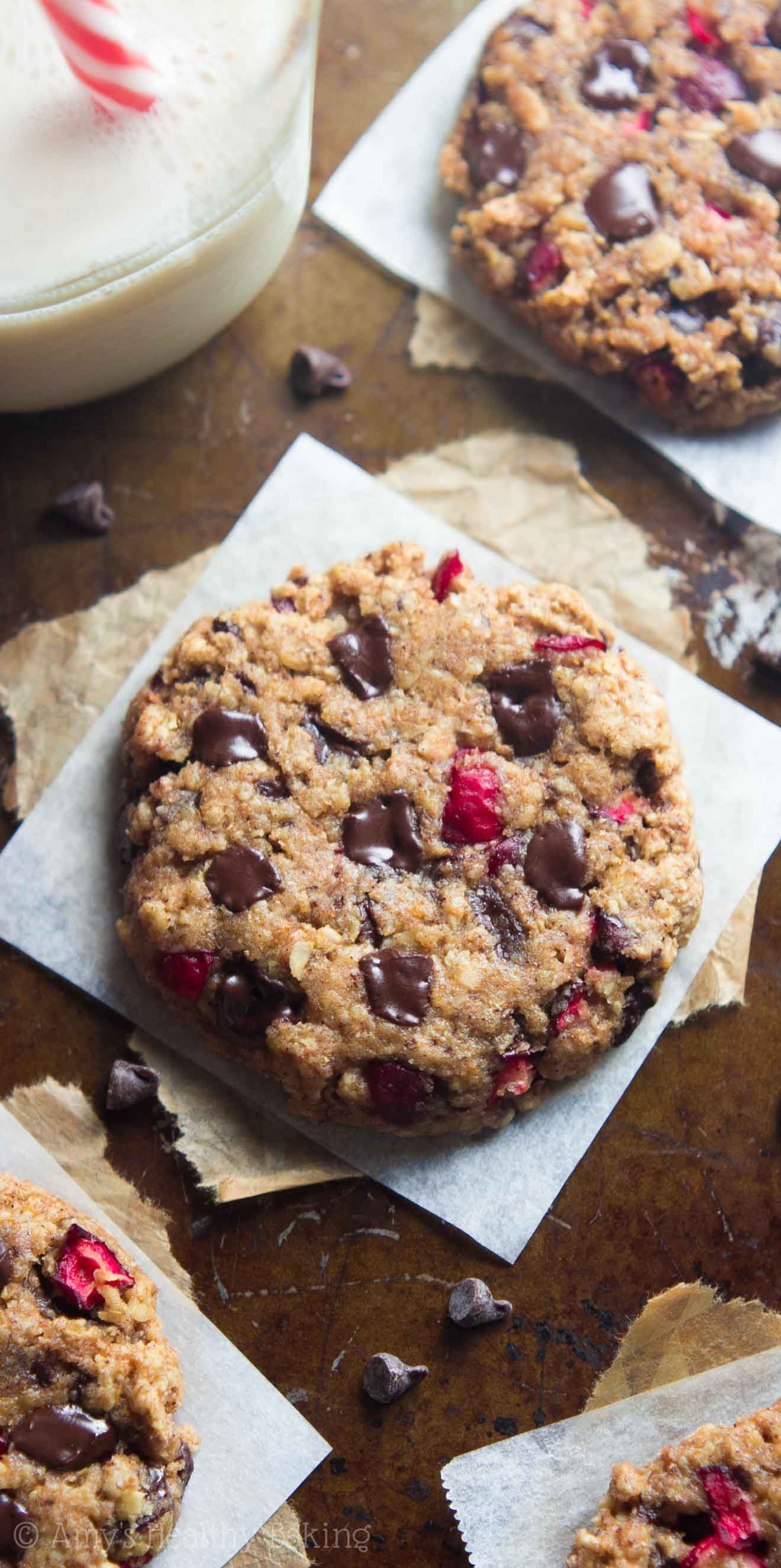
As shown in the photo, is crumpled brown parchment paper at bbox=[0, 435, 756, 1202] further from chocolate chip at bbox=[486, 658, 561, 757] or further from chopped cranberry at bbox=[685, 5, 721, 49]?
chopped cranberry at bbox=[685, 5, 721, 49]

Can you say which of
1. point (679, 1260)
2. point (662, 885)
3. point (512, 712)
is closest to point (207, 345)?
point (512, 712)

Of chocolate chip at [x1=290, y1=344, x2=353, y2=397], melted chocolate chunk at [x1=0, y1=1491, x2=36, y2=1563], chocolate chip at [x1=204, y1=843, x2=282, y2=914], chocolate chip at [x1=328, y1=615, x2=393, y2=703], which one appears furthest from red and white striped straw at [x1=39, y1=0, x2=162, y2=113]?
melted chocolate chunk at [x1=0, y1=1491, x2=36, y2=1563]

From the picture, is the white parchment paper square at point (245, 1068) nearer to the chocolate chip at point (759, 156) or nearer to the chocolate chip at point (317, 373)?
the chocolate chip at point (317, 373)

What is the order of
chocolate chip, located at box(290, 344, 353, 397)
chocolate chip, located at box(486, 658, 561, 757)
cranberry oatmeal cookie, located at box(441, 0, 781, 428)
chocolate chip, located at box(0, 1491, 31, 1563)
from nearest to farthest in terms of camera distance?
chocolate chip, located at box(0, 1491, 31, 1563)
chocolate chip, located at box(486, 658, 561, 757)
cranberry oatmeal cookie, located at box(441, 0, 781, 428)
chocolate chip, located at box(290, 344, 353, 397)

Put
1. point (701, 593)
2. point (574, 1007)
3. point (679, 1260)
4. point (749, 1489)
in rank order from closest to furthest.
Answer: point (749, 1489), point (574, 1007), point (679, 1260), point (701, 593)

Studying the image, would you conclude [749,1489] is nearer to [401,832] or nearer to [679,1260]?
[679,1260]

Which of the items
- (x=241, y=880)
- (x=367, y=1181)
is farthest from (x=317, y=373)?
(x=367, y=1181)

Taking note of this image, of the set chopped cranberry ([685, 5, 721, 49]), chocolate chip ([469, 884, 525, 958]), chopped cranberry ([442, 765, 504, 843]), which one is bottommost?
chocolate chip ([469, 884, 525, 958])
